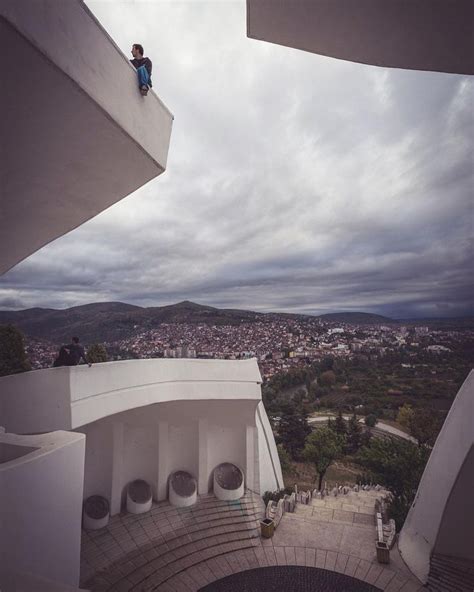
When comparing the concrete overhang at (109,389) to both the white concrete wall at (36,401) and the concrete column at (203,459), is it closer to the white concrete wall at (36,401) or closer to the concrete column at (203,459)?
the white concrete wall at (36,401)

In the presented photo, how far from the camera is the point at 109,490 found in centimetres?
1126

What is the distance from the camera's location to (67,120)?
132 inches

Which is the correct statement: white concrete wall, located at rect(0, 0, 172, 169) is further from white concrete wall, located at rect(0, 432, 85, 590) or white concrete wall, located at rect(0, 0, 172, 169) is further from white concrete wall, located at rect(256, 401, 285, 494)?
white concrete wall, located at rect(256, 401, 285, 494)

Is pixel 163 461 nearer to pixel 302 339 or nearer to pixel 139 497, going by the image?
pixel 139 497

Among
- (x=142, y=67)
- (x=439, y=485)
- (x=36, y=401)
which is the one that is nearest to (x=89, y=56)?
(x=142, y=67)

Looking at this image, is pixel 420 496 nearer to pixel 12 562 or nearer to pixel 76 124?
pixel 12 562

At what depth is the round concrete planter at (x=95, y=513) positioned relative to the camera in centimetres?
1024

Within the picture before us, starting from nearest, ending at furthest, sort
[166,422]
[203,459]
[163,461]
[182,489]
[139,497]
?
1. [139,497]
2. [182,489]
3. [163,461]
4. [166,422]
5. [203,459]

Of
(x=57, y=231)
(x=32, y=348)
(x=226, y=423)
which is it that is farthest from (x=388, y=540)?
(x=32, y=348)

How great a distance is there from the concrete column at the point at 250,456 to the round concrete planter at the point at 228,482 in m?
0.35

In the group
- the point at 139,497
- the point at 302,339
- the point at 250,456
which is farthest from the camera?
the point at 302,339

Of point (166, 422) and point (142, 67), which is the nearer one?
point (142, 67)

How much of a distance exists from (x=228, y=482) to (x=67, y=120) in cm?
1275

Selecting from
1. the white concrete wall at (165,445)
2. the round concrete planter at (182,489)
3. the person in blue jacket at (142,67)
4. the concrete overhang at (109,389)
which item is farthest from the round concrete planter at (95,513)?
the person in blue jacket at (142,67)
